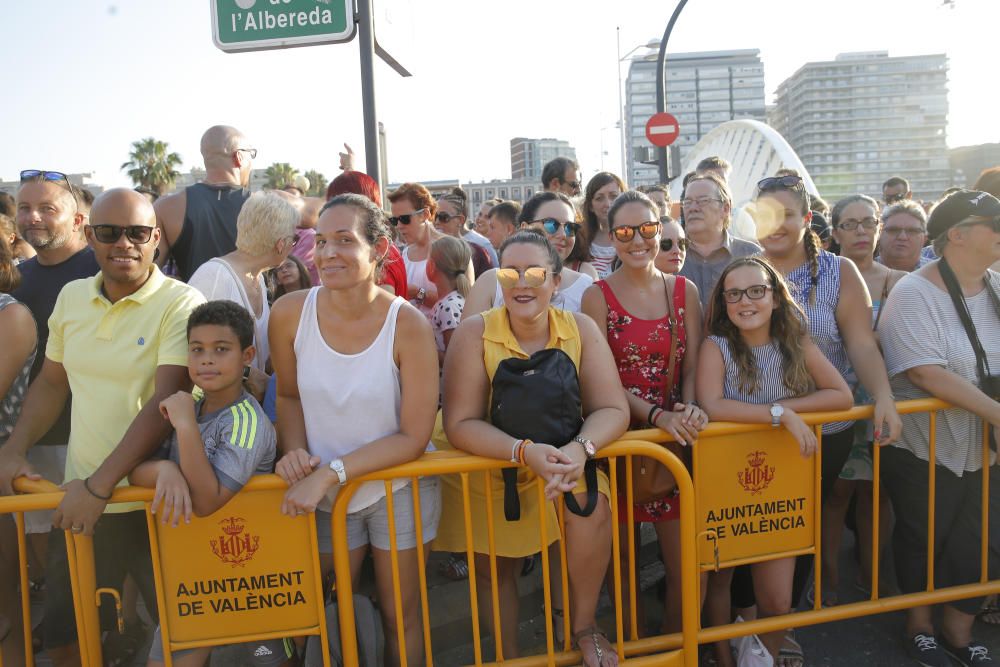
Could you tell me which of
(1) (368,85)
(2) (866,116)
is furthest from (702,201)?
(2) (866,116)

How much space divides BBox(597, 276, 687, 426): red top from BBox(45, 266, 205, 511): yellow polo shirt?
177 cm

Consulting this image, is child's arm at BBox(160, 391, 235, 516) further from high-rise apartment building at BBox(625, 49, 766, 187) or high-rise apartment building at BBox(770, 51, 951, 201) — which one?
high-rise apartment building at BBox(770, 51, 951, 201)

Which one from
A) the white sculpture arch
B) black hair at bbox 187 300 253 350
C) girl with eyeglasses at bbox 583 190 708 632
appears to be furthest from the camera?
the white sculpture arch

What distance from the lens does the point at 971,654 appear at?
3.02 m

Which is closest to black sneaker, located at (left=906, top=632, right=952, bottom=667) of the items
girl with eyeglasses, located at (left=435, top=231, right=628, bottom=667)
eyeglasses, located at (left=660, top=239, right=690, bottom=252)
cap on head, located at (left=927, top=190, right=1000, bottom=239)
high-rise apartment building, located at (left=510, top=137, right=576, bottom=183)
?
girl with eyeglasses, located at (left=435, top=231, right=628, bottom=667)

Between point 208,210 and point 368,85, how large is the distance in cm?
116

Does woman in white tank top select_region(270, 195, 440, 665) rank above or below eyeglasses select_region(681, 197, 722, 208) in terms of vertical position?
below

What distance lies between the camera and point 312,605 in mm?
2496

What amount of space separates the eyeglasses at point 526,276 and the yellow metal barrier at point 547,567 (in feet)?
2.24

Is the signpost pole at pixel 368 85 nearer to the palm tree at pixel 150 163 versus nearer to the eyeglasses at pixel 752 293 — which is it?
the eyeglasses at pixel 752 293

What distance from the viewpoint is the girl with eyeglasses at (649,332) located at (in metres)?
3.03

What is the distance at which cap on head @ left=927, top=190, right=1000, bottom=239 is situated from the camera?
121 inches

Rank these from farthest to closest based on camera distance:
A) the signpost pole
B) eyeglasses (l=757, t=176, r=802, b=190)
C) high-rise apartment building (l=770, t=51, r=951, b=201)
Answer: high-rise apartment building (l=770, t=51, r=951, b=201)
the signpost pole
eyeglasses (l=757, t=176, r=802, b=190)

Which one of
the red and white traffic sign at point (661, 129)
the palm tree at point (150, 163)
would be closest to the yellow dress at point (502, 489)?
the red and white traffic sign at point (661, 129)
